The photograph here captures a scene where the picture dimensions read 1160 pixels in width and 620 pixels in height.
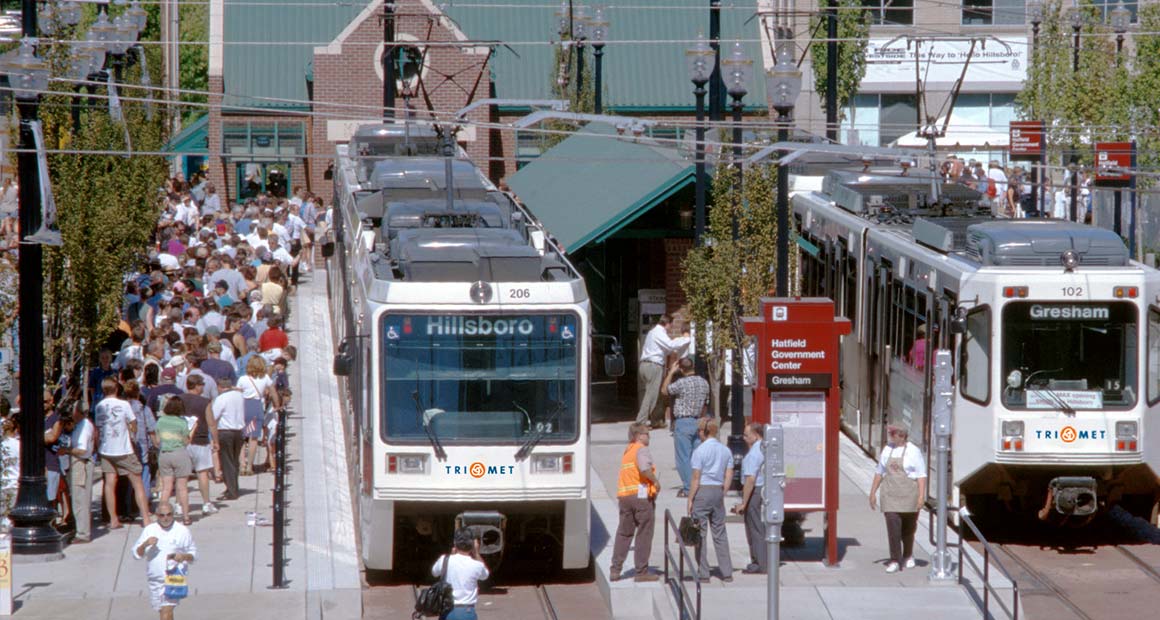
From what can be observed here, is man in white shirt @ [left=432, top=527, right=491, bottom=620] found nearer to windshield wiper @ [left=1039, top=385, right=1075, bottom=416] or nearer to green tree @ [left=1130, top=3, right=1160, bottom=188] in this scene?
windshield wiper @ [left=1039, top=385, right=1075, bottom=416]

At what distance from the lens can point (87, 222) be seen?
2144cm

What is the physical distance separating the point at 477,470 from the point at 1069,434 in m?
5.99

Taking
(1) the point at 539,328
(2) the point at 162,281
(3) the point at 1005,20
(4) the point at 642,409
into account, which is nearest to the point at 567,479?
(1) the point at 539,328

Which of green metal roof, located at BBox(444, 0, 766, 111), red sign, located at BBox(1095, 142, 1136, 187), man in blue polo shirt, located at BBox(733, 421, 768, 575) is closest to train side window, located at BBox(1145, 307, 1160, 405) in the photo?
man in blue polo shirt, located at BBox(733, 421, 768, 575)

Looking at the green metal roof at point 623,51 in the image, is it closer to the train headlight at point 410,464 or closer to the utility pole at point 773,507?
the train headlight at point 410,464

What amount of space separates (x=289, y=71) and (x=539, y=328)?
3494cm

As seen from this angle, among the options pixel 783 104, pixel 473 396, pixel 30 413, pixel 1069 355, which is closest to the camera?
pixel 473 396

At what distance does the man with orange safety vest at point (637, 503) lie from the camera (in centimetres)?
1714

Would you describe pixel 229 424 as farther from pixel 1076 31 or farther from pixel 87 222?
pixel 1076 31

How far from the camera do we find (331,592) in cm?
1708

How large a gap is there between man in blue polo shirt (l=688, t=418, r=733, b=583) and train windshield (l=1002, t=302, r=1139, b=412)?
3171 mm

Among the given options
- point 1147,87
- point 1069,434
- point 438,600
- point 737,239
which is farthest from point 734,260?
point 1147,87

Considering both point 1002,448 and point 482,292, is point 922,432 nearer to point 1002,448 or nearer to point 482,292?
point 1002,448

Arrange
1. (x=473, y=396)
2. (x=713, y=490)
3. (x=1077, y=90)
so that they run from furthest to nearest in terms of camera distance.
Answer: (x=1077, y=90)
(x=713, y=490)
(x=473, y=396)
